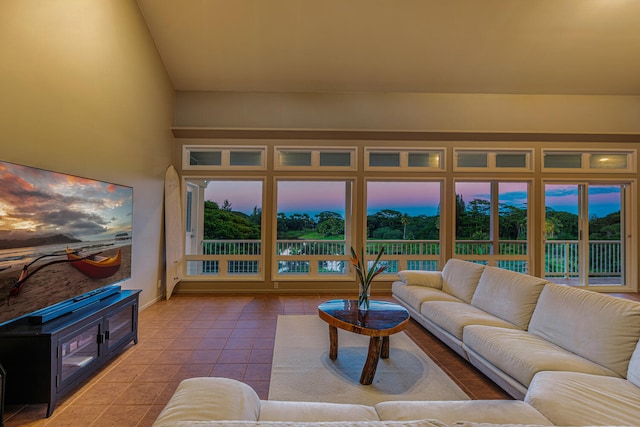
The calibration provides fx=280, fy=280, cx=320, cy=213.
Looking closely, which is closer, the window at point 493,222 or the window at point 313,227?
the window at point 313,227

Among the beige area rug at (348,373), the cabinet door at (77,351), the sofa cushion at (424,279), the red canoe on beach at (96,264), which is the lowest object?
the beige area rug at (348,373)

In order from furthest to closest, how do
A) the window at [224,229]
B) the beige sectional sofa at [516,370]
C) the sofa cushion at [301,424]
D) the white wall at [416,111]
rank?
the window at [224,229] < the white wall at [416,111] < the beige sectional sofa at [516,370] < the sofa cushion at [301,424]

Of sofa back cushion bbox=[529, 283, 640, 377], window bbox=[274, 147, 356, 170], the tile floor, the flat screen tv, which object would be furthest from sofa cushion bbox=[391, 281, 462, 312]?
the flat screen tv

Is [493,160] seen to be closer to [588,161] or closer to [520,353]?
[588,161]

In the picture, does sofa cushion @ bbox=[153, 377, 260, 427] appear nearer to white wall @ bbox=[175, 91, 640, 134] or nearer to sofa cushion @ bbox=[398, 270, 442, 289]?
sofa cushion @ bbox=[398, 270, 442, 289]

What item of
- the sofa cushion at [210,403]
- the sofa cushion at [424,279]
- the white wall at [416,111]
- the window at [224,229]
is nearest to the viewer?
the sofa cushion at [210,403]

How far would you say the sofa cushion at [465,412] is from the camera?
1.28m

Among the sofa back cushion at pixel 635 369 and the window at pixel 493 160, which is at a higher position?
the window at pixel 493 160

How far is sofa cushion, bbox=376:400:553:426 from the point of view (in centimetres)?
128

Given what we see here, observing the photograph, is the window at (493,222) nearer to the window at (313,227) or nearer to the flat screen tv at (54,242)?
the window at (313,227)

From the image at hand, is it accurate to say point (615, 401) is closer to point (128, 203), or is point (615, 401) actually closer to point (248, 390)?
point (248, 390)

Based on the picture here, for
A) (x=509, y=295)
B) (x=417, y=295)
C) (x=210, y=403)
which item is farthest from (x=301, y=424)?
(x=417, y=295)

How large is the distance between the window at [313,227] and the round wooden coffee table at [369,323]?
2242 millimetres

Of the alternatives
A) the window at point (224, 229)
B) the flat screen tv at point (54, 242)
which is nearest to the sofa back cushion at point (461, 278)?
the window at point (224, 229)
